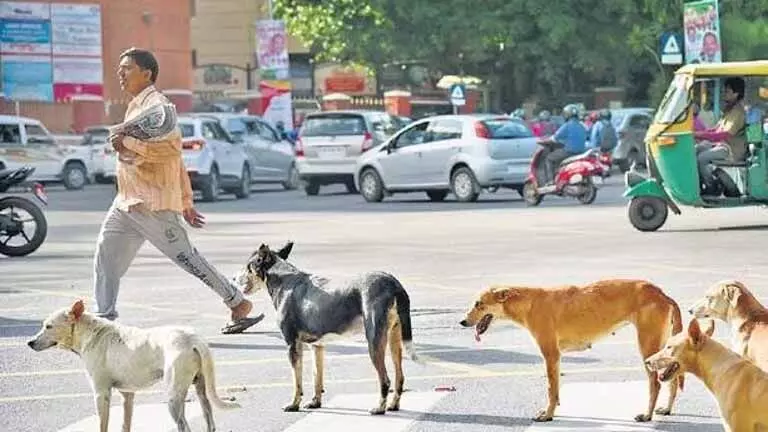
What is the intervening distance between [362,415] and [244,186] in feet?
86.3

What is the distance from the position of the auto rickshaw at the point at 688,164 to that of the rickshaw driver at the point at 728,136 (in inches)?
3.1

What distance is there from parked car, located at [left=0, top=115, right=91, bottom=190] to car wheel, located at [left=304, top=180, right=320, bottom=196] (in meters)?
5.62

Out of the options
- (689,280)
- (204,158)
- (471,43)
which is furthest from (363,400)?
(471,43)

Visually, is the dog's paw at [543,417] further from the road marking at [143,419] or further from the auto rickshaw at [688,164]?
the auto rickshaw at [688,164]

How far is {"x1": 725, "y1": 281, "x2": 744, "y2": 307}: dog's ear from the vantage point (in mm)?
9234

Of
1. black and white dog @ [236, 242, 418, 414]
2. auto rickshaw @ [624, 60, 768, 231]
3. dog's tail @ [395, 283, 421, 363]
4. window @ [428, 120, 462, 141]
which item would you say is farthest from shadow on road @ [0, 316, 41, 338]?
window @ [428, 120, 462, 141]

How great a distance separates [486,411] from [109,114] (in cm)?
4396

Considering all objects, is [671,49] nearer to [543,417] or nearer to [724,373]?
[543,417]

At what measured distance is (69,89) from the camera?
172ft

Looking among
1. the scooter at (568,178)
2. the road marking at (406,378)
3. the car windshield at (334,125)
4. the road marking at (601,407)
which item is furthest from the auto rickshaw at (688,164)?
the car windshield at (334,125)

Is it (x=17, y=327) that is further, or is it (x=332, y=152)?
(x=332, y=152)

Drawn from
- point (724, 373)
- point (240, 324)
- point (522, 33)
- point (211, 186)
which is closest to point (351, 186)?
point (211, 186)

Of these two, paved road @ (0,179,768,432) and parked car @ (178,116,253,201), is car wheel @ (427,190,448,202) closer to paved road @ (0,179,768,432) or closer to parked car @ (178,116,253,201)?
paved road @ (0,179,768,432)

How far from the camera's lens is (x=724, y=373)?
804 cm
